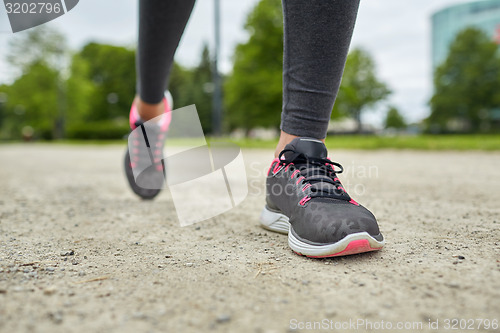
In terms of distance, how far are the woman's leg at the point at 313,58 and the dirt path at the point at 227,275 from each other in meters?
0.38

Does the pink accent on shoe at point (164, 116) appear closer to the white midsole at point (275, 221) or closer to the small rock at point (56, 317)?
the white midsole at point (275, 221)

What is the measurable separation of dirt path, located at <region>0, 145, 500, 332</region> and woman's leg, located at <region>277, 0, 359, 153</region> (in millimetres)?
376

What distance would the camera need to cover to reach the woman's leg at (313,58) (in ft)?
3.26

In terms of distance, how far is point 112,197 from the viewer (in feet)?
6.58

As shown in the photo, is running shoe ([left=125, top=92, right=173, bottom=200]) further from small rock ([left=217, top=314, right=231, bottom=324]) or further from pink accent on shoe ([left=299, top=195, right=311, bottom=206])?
small rock ([left=217, top=314, right=231, bottom=324])

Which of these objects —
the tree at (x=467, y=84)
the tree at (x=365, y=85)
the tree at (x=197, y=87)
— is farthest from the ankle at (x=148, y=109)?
the tree at (x=197, y=87)

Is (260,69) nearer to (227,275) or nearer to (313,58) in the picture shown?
(313,58)

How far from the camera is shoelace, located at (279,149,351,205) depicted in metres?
1.02

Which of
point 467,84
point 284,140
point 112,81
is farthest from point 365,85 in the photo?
point 284,140

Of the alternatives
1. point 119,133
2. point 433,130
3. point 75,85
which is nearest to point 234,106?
point 119,133

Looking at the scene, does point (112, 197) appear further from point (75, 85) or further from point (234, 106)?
Result: point (75, 85)

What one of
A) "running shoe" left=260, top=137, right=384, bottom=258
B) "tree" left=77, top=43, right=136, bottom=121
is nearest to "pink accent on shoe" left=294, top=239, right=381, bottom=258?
"running shoe" left=260, top=137, right=384, bottom=258

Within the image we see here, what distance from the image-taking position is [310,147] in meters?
1.08

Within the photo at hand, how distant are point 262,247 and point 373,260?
30cm
